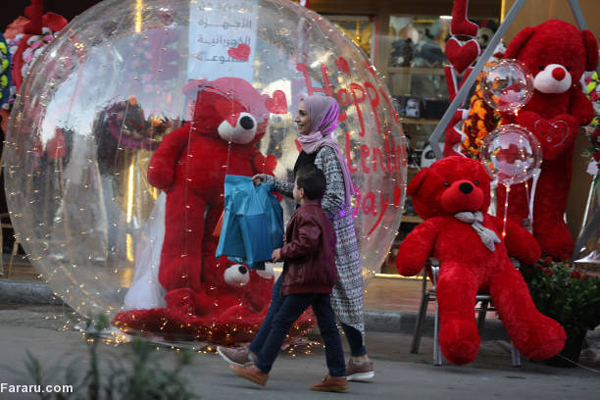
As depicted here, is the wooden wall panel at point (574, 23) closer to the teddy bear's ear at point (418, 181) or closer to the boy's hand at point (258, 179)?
the teddy bear's ear at point (418, 181)

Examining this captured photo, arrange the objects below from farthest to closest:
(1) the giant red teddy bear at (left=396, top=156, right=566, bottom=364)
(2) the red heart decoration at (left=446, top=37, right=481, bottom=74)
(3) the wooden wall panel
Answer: (3) the wooden wall panel, (2) the red heart decoration at (left=446, top=37, right=481, bottom=74), (1) the giant red teddy bear at (left=396, top=156, right=566, bottom=364)

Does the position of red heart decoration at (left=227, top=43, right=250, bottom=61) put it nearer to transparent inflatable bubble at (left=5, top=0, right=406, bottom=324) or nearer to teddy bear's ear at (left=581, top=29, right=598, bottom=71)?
transparent inflatable bubble at (left=5, top=0, right=406, bottom=324)

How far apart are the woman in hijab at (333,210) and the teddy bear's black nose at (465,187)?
1.10 meters

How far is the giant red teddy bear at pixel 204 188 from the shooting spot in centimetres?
488

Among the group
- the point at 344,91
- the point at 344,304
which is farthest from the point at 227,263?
the point at 344,91

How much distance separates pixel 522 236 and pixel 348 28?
4.31 m

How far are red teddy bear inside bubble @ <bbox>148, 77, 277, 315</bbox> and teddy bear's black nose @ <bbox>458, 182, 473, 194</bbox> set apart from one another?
1383 mm

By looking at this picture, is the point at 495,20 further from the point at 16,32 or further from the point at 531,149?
the point at 16,32

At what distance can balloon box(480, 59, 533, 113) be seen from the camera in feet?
19.7

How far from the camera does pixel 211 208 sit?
495cm

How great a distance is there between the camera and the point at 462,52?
6.52 meters

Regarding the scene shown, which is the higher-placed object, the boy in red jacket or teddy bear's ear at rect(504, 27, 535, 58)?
teddy bear's ear at rect(504, 27, 535, 58)

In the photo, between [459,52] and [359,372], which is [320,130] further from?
[459,52]

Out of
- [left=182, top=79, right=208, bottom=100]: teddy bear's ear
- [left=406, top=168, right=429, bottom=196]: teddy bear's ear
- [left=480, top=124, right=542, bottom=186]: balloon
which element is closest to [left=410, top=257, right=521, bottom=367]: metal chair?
[left=406, top=168, right=429, bottom=196]: teddy bear's ear
